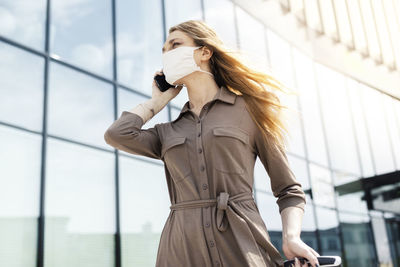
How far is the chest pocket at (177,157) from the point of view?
157cm

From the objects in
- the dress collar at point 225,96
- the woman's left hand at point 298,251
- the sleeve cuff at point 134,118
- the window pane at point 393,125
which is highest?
the window pane at point 393,125

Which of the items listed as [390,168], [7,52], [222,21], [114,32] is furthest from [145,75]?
[390,168]

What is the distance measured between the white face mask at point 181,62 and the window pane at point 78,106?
4.18m

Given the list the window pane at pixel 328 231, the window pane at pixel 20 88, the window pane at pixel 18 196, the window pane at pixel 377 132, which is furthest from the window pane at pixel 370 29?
the window pane at pixel 18 196

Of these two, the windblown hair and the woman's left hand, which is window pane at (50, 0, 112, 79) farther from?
the woman's left hand

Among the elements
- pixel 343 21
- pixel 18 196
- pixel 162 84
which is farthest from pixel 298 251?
pixel 343 21

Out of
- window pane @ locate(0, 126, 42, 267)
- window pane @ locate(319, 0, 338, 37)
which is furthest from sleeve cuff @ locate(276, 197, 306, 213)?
window pane @ locate(319, 0, 338, 37)

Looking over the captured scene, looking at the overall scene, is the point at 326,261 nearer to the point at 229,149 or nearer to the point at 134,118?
the point at 229,149

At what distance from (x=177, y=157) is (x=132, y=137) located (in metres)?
0.19

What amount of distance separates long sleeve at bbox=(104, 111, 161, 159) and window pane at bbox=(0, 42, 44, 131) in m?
3.92

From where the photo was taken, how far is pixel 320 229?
11406 millimetres

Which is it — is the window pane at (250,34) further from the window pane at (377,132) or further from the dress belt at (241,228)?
the dress belt at (241,228)

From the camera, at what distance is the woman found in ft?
4.75

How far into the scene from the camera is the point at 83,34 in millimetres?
6504
